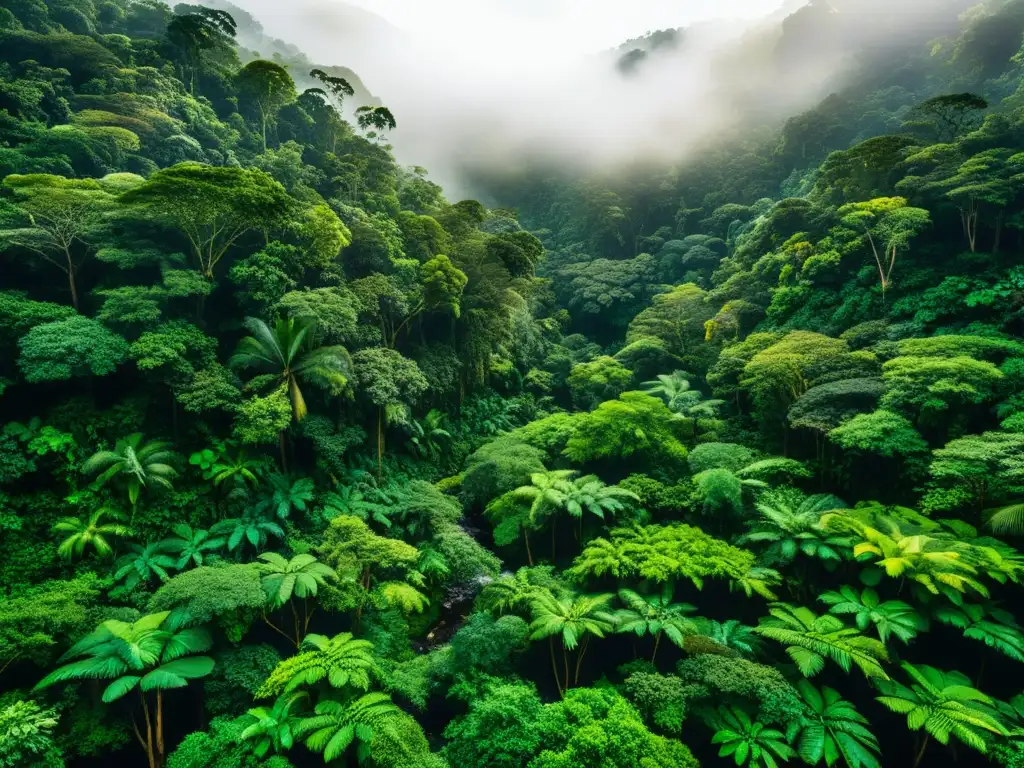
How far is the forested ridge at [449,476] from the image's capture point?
6.94 meters

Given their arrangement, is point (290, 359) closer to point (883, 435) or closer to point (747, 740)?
point (747, 740)

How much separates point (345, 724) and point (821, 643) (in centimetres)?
714

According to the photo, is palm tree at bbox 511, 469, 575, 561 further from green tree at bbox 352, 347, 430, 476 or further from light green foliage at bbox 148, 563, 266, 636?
light green foliage at bbox 148, 563, 266, 636

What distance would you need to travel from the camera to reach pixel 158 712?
7.07m

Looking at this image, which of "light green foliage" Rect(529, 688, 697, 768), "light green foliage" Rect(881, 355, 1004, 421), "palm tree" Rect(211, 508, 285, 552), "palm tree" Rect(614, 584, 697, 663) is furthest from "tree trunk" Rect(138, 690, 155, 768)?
"light green foliage" Rect(881, 355, 1004, 421)

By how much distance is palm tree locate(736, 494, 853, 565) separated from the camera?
8.80m

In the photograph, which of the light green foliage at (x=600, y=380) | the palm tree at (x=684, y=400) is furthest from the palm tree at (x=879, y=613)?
the light green foliage at (x=600, y=380)

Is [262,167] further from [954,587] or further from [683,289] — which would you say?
[954,587]

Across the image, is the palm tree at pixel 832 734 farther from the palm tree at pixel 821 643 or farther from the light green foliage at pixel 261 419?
the light green foliage at pixel 261 419

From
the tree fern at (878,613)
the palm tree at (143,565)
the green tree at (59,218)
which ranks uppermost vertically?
the green tree at (59,218)

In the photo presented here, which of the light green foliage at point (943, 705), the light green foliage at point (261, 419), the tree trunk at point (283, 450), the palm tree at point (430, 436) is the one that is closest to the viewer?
the light green foliage at point (943, 705)

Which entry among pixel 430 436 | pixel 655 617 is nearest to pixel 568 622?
pixel 655 617

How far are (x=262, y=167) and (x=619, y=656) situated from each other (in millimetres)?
21544

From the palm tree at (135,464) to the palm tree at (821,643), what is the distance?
11955 millimetres
